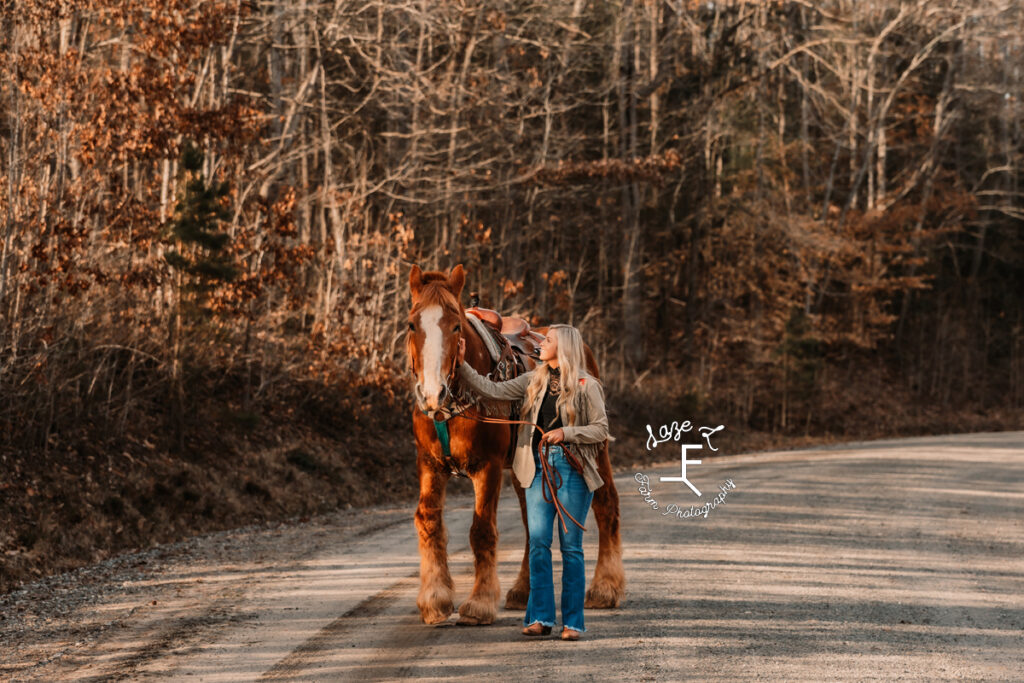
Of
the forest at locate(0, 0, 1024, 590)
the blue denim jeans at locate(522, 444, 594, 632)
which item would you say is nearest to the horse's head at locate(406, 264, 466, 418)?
the blue denim jeans at locate(522, 444, 594, 632)

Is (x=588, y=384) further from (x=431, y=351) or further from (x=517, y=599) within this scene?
(x=517, y=599)

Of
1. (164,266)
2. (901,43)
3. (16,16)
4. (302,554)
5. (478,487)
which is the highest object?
(901,43)

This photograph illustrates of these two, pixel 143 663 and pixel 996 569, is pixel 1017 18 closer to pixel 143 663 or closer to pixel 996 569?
pixel 996 569

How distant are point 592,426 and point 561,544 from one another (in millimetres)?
769

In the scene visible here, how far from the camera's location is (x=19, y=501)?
35.0ft

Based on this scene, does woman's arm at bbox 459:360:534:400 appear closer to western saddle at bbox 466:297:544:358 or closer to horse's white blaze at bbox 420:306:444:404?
horse's white blaze at bbox 420:306:444:404

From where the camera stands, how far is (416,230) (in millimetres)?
21375

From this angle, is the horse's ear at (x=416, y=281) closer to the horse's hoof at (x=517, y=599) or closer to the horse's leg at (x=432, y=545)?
the horse's leg at (x=432, y=545)

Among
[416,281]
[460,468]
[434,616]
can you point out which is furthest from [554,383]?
[434,616]

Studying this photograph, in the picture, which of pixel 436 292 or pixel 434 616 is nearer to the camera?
pixel 436 292

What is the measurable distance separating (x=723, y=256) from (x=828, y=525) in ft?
80.0

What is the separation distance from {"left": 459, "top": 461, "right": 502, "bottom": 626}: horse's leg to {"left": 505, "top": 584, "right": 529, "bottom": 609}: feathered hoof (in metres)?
0.52

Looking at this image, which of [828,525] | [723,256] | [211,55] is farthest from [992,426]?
[211,55]

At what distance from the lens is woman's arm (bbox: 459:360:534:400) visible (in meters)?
6.97
